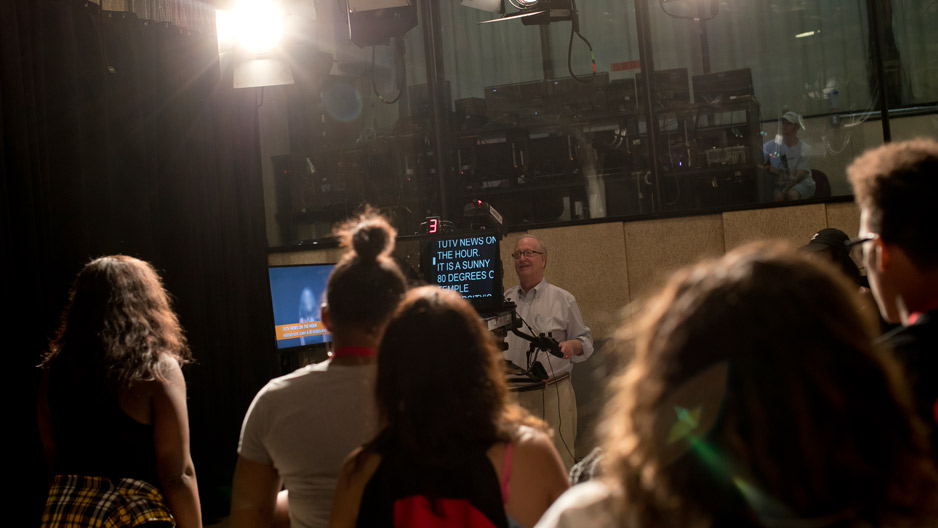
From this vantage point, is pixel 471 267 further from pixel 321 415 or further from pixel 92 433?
pixel 321 415

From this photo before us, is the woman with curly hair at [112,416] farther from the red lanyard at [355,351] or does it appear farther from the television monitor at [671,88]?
the television monitor at [671,88]

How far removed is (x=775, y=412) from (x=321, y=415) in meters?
1.12

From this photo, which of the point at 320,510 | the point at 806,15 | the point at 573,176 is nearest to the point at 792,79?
the point at 806,15

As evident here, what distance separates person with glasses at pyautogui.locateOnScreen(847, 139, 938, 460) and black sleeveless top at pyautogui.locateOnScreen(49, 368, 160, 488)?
5.82 feet

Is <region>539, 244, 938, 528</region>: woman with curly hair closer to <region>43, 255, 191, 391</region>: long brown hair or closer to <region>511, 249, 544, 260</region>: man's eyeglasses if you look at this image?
<region>43, 255, 191, 391</region>: long brown hair

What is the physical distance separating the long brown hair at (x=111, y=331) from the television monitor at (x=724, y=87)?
461 cm

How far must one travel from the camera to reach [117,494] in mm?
1991

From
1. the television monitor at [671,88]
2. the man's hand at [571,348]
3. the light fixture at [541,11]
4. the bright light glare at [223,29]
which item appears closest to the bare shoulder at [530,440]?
the man's hand at [571,348]

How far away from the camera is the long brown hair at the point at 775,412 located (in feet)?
2.03

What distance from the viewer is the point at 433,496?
3.93 ft

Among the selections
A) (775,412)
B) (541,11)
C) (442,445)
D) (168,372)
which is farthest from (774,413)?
(541,11)

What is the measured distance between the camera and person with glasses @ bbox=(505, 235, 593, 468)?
13.5 feet

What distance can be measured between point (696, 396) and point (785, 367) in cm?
7

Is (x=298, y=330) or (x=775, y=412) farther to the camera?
(x=298, y=330)
